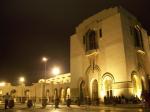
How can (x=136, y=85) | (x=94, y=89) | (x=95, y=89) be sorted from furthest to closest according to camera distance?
(x=94, y=89), (x=95, y=89), (x=136, y=85)

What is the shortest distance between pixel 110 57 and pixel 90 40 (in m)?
5.57

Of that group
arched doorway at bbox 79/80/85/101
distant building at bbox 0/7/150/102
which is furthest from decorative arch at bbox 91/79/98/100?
arched doorway at bbox 79/80/85/101

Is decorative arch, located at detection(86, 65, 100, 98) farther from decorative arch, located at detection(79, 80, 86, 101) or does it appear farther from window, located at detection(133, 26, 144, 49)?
window, located at detection(133, 26, 144, 49)

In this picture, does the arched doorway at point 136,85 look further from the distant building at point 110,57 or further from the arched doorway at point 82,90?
the arched doorway at point 82,90

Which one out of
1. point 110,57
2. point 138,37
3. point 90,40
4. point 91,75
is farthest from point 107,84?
point 138,37

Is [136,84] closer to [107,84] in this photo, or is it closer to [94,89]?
[107,84]

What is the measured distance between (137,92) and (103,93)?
14.3ft

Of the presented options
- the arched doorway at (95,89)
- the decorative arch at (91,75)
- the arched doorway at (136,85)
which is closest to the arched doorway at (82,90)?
the decorative arch at (91,75)

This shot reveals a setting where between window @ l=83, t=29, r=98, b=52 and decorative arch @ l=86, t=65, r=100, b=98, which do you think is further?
window @ l=83, t=29, r=98, b=52

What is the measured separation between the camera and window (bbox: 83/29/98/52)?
29.7 meters

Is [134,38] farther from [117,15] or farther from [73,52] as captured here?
[73,52]

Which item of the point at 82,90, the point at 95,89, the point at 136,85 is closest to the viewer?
the point at 136,85

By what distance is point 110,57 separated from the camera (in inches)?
1032

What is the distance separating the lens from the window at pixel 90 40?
29.7 metres
